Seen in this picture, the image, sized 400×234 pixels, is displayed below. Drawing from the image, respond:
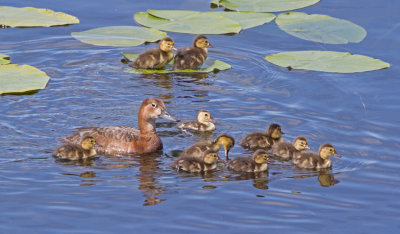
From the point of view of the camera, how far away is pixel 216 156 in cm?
959

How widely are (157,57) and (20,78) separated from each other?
2.13m

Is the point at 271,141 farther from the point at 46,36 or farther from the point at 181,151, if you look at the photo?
the point at 46,36

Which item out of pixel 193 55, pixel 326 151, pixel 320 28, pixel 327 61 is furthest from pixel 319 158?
pixel 320 28

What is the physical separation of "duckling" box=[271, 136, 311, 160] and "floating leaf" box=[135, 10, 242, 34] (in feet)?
13.2

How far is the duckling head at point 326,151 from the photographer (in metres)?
9.60

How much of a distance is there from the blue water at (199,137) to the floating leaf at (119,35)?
18 cm

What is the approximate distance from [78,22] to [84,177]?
18.2 feet

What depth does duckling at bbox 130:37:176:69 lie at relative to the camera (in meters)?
12.8

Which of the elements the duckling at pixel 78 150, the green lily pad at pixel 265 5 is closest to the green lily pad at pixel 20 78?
the duckling at pixel 78 150

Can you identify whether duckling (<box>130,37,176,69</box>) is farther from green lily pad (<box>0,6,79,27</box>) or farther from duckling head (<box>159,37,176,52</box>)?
green lily pad (<box>0,6,79,27</box>)

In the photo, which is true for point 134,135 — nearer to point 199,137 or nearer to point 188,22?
point 199,137

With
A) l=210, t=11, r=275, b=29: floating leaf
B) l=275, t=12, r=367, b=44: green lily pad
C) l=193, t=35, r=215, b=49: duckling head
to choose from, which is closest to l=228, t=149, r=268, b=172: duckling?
l=193, t=35, r=215, b=49: duckling head

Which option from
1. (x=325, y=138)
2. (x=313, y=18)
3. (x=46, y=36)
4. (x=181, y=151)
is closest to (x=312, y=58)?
(x=313, y=18)

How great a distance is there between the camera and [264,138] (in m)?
10.3
